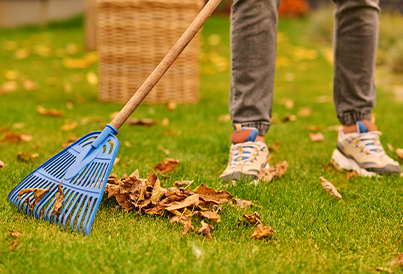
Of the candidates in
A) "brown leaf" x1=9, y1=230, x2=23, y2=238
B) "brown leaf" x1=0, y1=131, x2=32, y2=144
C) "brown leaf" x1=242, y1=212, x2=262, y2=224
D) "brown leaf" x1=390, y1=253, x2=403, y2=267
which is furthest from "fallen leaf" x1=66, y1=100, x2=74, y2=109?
"brown leaf" x1=390, y1=253, x2=403, y2=267

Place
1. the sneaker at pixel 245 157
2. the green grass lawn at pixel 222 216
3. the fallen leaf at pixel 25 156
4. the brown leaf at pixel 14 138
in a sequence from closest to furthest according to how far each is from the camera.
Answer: the green grass lawn at pixel 222 216
the sneaker at pixel 245 157
the fallen leaf at pixel 25 156
the brown leaf at pixel 14 138

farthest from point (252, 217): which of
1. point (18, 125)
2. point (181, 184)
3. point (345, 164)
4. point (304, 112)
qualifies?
point (304, 112)

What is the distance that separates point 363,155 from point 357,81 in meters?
0.36

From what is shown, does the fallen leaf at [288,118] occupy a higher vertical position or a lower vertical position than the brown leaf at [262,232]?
lower

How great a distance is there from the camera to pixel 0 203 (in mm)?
1515

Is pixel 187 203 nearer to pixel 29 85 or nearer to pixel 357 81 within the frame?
pixel 357 81

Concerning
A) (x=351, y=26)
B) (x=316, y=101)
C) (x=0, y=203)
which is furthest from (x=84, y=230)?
(x=316, y=101)

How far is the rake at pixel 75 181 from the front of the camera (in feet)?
4.39

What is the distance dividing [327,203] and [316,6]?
16999mm

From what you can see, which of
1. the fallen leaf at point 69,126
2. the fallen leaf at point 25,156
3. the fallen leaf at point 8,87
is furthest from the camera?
the fallen leaf at point 8,87

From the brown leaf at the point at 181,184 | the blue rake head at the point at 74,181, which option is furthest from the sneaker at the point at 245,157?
the blue rake head at the point at 74,181

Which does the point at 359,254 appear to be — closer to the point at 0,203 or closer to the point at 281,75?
the point at 0,203

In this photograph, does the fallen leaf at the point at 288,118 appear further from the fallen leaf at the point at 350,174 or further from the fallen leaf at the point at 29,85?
the fallen leaf at the point at 29,85

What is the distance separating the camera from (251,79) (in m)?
1.86
